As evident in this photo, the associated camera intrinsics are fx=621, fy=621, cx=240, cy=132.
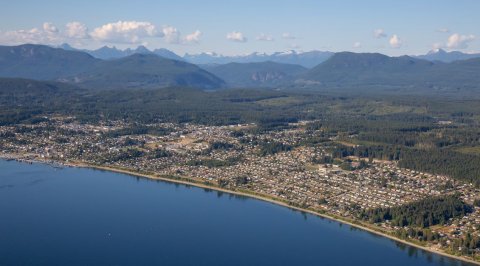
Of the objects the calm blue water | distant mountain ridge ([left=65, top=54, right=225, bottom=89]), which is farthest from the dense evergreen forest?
distant mountain ridge ([left=65, top=54, right=225, bottom=89])

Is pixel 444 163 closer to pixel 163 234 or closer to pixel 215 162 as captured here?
pixel 215 162

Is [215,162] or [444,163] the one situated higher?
[444,163]

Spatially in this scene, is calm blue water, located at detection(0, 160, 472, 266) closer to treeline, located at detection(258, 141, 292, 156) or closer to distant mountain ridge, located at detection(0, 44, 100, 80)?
treeline, located at detection(258, 141, 292, 156)

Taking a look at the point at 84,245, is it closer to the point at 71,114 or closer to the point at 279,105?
the point at 71,114

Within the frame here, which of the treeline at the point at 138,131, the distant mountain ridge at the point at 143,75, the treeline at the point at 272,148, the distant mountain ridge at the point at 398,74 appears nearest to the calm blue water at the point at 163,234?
the treeline at the point at 272,148

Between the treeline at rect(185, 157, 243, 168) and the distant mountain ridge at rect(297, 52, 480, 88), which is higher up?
the distant mountain ridge at rect(297, 52, 480, 88)

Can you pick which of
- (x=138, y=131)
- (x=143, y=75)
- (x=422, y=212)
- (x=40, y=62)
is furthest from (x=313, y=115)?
(x=40, y=62)
